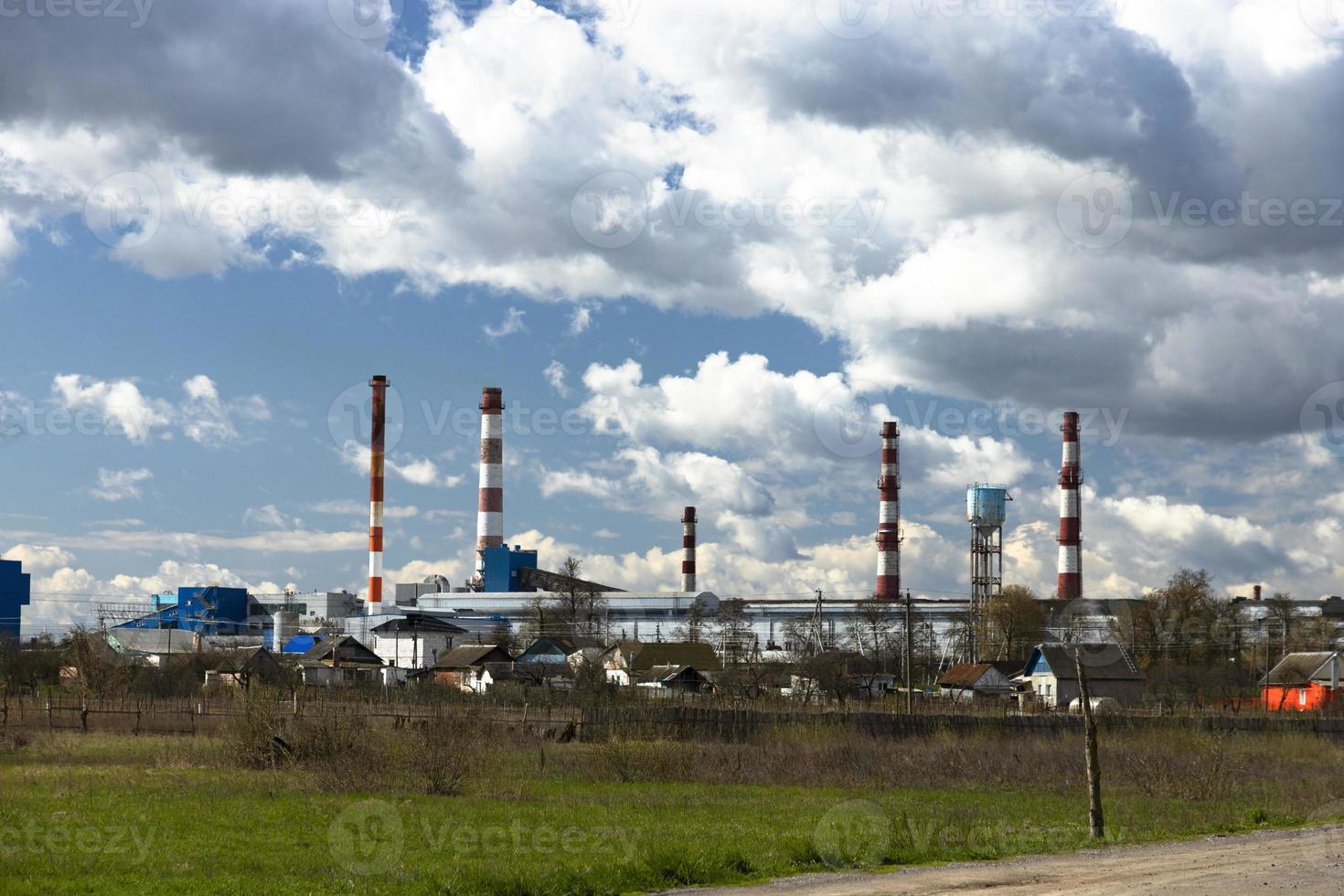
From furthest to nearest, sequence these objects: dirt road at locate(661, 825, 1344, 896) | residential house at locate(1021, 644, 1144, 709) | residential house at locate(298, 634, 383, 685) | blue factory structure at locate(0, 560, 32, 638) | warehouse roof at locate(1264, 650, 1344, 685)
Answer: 1. blue factory structure at locate(0, 560, 32, 638)
2. residential house at locate(298, 634, 383, 685)
3. residential house at locate(1021, 644, 1144, 709)
4. warehouse roof at locate(1264, 650, 1344, 685)
5. dirt road at locate(661, 825, 1344, 896)

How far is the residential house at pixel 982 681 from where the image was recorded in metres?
72.3

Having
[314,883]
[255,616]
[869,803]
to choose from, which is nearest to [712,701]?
[869,803]

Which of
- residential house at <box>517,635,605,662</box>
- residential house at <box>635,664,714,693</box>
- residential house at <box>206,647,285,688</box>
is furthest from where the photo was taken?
residential house at <box>517,635,605,662</box>

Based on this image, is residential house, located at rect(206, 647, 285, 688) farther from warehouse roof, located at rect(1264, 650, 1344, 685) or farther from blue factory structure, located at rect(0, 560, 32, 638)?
warehouse roof, located at rect(1264, 650, 1344, 685)

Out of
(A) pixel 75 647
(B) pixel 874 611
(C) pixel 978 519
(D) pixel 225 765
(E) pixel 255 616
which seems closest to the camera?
(D) pixel 225 765

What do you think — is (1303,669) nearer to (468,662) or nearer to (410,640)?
(468,662)

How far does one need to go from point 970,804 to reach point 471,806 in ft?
30.7

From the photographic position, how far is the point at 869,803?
79.9 feet

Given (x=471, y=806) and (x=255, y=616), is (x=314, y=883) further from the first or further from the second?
(x=255, y=616)

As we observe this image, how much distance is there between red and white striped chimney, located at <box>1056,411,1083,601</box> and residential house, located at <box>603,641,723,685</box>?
87.3 feet

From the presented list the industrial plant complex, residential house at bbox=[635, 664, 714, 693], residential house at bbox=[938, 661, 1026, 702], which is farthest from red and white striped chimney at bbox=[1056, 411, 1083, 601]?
residential house at bbox=[635, 664, 714, 693]

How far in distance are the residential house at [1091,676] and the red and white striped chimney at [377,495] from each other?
43.3m

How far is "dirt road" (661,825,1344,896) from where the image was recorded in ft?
47.5

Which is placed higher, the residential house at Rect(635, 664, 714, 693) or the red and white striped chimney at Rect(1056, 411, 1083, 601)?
the red and white striped chimney at Rect(1056, 411, 1083, 601)
